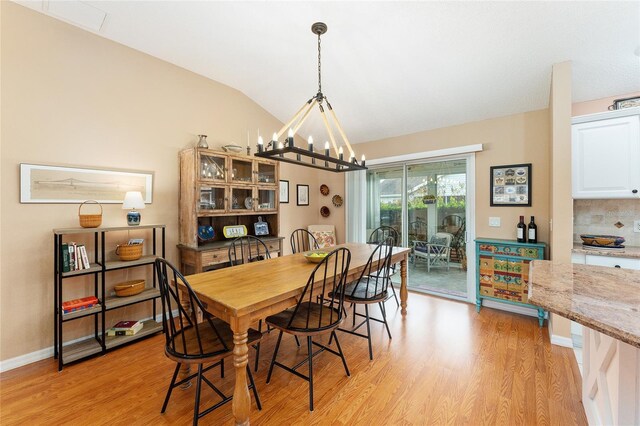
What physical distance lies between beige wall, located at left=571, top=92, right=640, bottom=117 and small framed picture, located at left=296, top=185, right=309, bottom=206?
12.3 feet

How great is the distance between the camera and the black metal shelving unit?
2354mm

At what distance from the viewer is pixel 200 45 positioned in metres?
3.02

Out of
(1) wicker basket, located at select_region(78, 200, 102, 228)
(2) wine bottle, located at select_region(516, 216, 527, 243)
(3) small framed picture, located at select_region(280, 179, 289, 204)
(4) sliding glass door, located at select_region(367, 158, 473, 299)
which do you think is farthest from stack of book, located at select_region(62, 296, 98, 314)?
(2) wine bottle, located at select_region(516, 216, 527, 243)

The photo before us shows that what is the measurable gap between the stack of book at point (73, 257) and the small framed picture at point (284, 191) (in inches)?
104

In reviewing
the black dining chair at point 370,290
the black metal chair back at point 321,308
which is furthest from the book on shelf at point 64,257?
the black dining chair at point 370,290

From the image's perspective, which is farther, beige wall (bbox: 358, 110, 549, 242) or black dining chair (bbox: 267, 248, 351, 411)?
beige wall (bbox: 358, 110, 549, 242)

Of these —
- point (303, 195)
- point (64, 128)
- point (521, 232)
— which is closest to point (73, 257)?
point (64, 128)

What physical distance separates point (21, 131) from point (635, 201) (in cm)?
583

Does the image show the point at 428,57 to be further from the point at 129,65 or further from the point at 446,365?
the point at 129,65

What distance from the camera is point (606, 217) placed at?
2.96 metres

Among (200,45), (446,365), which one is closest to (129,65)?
(200,45)

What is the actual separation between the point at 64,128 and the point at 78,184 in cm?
52

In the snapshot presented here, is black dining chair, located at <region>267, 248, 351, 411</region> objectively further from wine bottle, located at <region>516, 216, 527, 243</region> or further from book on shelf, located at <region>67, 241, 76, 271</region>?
wine bottle, located at <region>516, 216, 527, 243</region>

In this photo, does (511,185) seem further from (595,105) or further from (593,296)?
(593,296)
